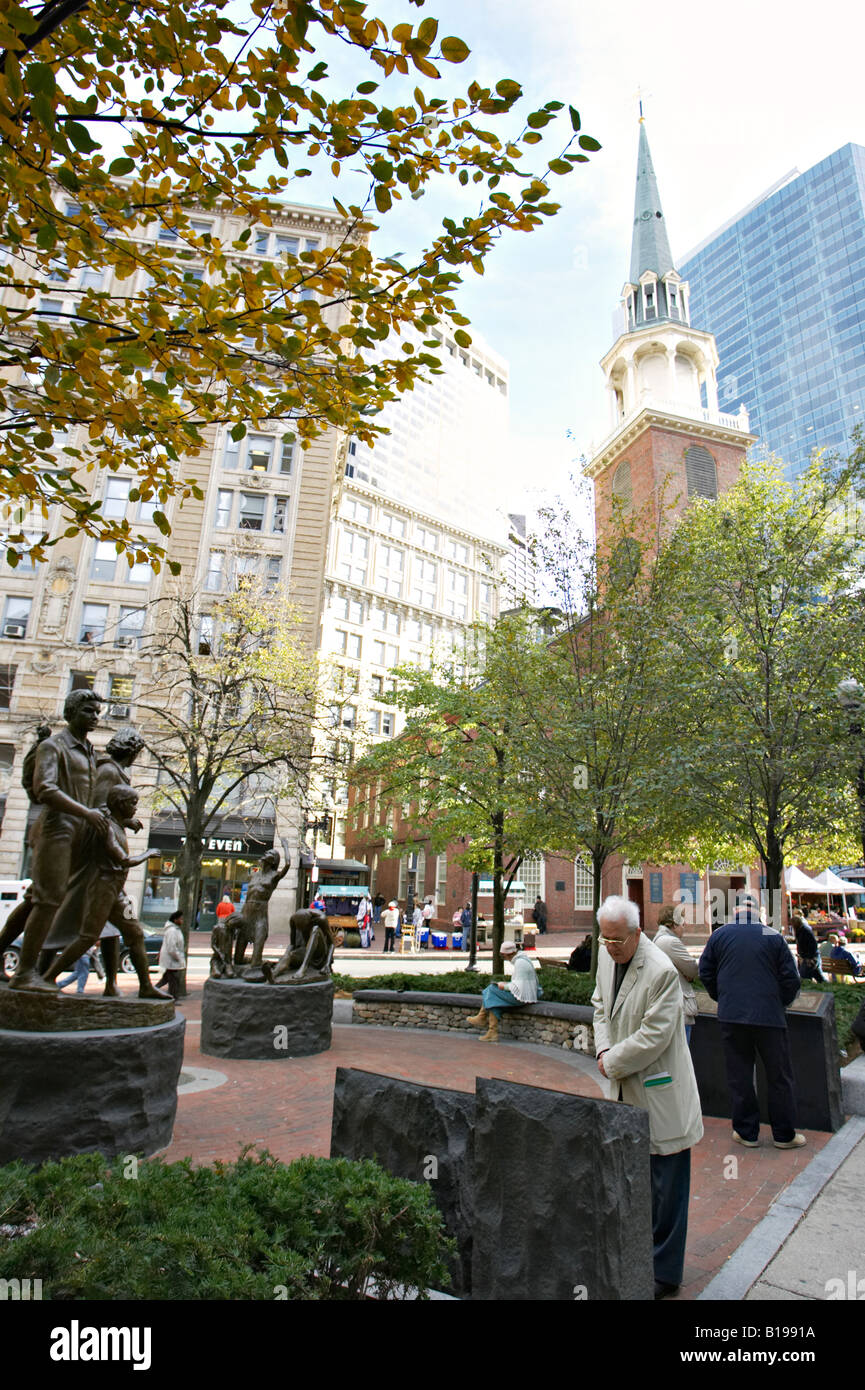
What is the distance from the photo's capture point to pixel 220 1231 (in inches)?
102

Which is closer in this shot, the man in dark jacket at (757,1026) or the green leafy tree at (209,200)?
the green leafy tree at (209,200)

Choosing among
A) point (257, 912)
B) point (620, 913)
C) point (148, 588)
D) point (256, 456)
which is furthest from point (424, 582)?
point (620, 913)

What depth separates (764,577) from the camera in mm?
13742

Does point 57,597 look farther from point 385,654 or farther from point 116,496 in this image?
point 385,654

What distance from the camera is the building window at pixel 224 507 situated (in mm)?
34719

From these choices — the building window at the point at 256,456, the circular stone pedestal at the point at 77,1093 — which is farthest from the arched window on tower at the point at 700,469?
the circular stone pedestal at the point at 77,1093

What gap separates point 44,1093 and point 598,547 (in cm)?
1335

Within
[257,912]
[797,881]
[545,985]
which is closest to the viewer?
[257,912]

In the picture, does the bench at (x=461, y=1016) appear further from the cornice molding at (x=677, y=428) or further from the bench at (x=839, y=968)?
the cornice molding at (x=677, y=428)

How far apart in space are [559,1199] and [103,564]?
33.9 m

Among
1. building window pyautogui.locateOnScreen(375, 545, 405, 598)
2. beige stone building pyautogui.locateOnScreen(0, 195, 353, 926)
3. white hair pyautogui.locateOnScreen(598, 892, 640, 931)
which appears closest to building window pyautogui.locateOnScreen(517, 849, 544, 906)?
beige stone building pyautogui.locateOnScreen(0, 195, 353, 926)

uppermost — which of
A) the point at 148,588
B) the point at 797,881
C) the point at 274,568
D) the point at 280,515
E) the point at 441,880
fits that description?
the point at 280,515

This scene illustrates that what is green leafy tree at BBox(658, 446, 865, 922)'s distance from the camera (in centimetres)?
1211

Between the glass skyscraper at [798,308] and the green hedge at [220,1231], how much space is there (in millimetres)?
109575
